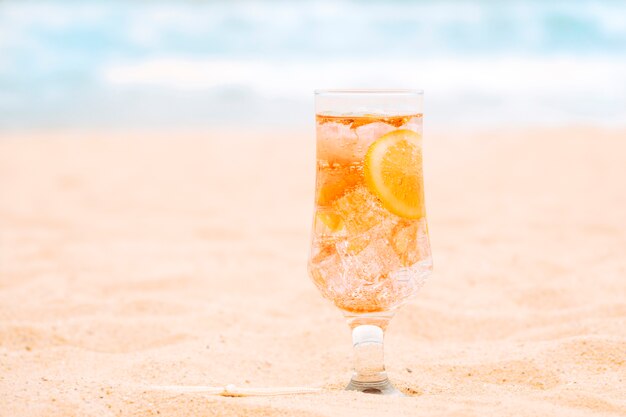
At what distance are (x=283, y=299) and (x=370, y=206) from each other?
1477mm

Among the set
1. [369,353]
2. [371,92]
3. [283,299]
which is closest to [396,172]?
[371,92]

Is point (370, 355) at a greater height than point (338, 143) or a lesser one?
lesser

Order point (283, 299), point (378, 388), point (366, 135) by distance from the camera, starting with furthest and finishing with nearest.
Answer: point (283, 299)
point (378, 388)
point (366, 135)

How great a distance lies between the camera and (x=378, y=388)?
2.44m

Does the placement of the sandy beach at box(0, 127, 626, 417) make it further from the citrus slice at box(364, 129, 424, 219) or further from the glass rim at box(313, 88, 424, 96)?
the glass rim at box(313, 88, 424, 96)

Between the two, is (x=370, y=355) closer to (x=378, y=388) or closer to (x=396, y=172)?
(x=378, y=388)

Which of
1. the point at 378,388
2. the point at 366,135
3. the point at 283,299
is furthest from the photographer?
the point at 283,299

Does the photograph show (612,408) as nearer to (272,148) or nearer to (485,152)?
(485,152)

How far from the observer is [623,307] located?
10.7 ft

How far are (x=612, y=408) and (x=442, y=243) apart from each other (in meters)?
2.57

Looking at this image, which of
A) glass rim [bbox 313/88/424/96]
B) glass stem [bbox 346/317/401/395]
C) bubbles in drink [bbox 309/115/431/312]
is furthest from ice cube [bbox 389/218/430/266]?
glass rim [bbox 313/88/424/96]

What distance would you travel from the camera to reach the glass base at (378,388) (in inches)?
95.7

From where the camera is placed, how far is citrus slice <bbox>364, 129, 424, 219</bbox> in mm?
2324

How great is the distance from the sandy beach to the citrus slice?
0.53m
